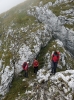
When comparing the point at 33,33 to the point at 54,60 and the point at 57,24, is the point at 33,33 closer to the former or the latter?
the point at 57,24

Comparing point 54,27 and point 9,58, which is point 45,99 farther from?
point 54,27

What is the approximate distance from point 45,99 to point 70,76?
5.75m

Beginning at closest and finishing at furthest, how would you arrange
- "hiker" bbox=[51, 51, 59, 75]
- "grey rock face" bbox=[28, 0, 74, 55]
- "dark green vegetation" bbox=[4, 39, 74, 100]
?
"hiker" bbox=[51, 51, 59, 75] → "dark green vegetation" bbox=[4, 39, 74, 100] → "grey rock face" bbox=[28, 0, 74, 55]

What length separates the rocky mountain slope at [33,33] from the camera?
40.1m

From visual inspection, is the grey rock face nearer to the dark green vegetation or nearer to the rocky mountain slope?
the rocky mountain slope

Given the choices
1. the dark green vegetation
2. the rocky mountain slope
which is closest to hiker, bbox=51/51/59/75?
the dark green vegetation

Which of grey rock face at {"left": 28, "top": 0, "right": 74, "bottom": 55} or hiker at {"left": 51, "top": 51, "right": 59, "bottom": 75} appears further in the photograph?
grey rock face at {"left": 28, "top": 0, "right": 74, "bottom": 55}

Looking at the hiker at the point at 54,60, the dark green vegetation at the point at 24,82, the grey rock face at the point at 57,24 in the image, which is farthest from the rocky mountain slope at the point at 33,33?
the hiker at the point at 54,60

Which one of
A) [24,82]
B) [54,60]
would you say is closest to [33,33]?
[54,60]

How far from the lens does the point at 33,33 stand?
45.5m

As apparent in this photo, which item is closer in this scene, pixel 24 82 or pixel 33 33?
pixel 24 82

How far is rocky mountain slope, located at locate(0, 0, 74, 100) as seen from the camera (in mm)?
40062

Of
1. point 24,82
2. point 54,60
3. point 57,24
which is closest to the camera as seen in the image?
point 54,60

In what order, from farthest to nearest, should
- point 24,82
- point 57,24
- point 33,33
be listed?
point 57,24 → point 33,33 → point 24,82
